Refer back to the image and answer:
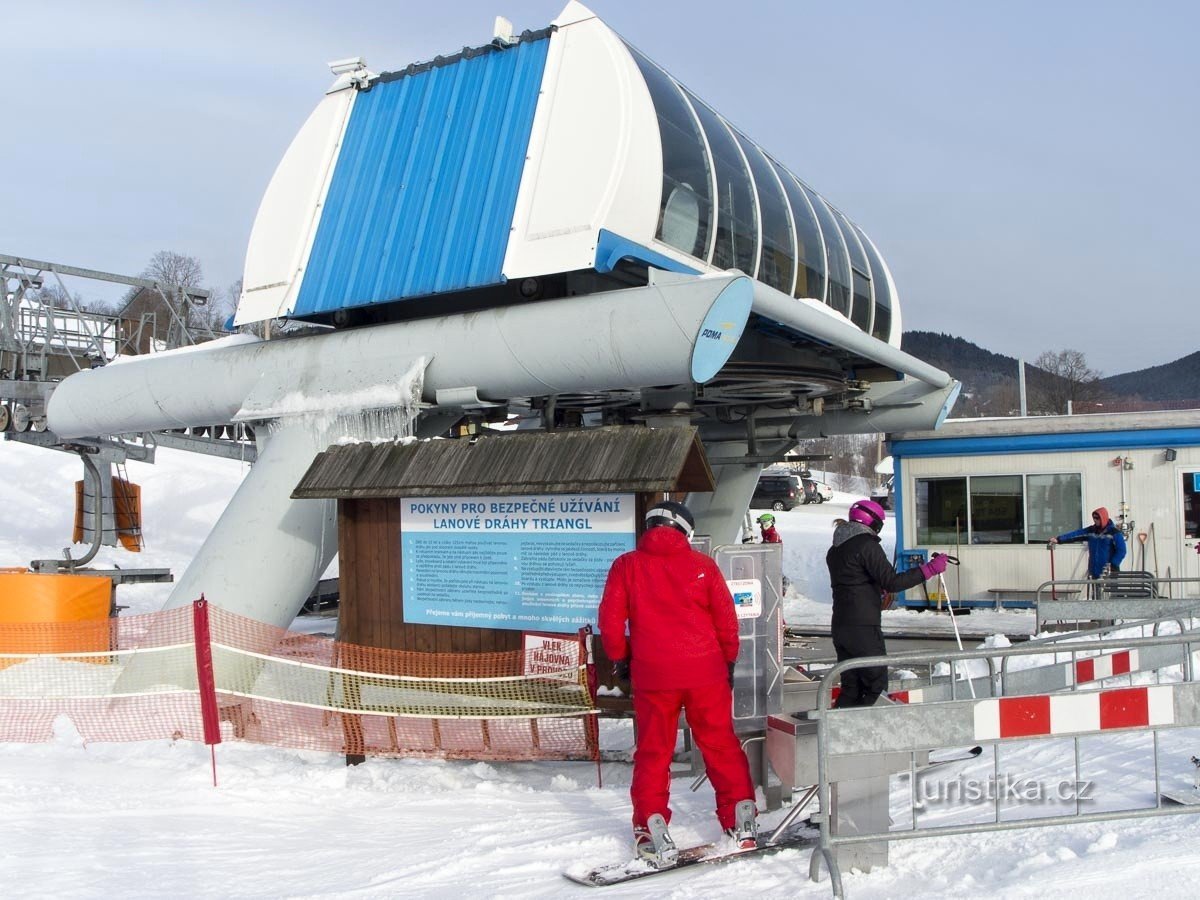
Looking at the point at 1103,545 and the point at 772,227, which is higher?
the point at 772,227

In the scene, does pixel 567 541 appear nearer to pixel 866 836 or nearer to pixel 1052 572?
pixel 866 836

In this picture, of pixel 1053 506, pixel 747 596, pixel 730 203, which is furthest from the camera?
pixel 1053 506

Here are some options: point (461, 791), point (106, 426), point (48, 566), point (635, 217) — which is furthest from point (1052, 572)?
point (48, 566)

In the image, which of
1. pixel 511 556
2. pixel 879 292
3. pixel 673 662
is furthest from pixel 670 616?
pixel 879 292

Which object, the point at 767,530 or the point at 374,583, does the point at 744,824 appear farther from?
the point at 767,530

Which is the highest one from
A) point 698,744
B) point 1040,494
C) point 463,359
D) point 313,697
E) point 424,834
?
point 463,359

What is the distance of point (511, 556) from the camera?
7.66 metres

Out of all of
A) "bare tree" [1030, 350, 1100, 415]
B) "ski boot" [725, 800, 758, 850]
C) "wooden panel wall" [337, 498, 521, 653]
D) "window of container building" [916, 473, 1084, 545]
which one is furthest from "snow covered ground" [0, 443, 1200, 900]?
"bare tree" [1030, 350, 1100, 415]

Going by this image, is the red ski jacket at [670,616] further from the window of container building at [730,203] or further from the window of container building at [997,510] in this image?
the window of container building at [997,510]

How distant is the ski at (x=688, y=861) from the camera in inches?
185

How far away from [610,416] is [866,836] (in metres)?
12.0

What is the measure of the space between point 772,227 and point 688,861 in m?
8.75

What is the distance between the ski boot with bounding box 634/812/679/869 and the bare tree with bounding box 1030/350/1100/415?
62.7 meters

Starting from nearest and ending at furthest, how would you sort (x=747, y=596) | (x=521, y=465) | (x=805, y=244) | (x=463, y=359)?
1. (x=747, y=596)
2. (x=521, y=465)
3. (x=463, y=359)
4. (x=805, y=244)
